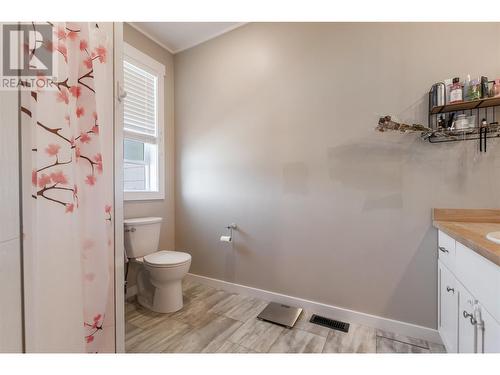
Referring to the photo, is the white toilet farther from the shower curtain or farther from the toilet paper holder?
the shower curtain

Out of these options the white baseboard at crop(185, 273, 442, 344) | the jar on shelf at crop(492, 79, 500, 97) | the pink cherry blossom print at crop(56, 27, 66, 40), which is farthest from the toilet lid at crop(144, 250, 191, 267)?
the jar on shelf at crop(492, 79, 500, 97)

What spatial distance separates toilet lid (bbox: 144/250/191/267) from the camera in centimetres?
183

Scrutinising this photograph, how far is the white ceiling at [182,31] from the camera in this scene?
87.4 inches

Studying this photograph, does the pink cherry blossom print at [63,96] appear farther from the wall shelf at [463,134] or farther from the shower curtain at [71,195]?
the wall shelf at [463,134]

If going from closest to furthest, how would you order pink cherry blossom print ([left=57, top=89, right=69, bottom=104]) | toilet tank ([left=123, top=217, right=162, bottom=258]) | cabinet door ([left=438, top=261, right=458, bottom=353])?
pink cherry blossom print ([left=57, top=89, right=69, bottom=104]) → cabinet door ([left=438, top=261, right=458, bottom=353]) → toilet tank ([left=123, top=217, right=162, bottom=258])

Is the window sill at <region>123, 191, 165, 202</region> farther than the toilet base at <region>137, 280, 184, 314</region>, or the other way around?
the window sill at <region>123, 191, 165, 202</region>

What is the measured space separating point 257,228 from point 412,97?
1.59 metres

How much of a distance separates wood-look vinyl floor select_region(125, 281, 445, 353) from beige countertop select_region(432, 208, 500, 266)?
0.82m

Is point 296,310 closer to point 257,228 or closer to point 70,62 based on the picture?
point 257,228

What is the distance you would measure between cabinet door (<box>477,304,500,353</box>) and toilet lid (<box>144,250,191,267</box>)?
177 centimetres

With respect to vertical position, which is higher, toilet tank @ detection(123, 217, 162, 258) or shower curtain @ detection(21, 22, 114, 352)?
shower curtain @ detection(21, 22, 114, 352)

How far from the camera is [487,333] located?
33.9 inches

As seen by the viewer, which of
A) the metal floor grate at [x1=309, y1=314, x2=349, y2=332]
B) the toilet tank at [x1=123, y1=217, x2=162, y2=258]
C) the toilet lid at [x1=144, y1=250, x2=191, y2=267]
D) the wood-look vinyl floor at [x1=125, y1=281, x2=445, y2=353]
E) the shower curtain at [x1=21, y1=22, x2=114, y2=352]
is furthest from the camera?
the toilet tank at [x1=123, y1=217, x2=162, y2=258]

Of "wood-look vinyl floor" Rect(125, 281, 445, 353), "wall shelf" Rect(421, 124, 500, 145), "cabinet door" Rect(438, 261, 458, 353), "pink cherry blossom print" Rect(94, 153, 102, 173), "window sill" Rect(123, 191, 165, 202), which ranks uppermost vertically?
"wall shelf" Rect(421, 124, 500, 145)
